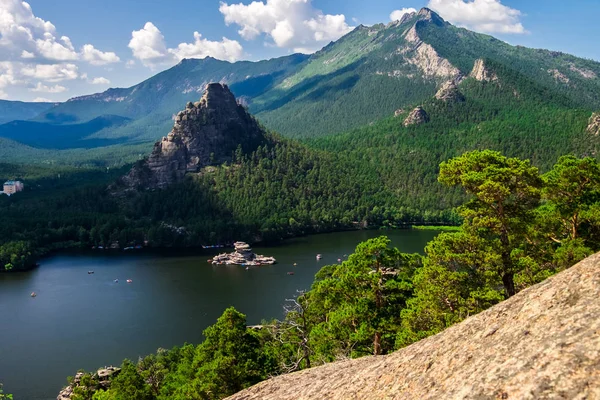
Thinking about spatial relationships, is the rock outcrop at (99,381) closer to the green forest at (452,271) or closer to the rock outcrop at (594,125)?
the green forest at (452,271)

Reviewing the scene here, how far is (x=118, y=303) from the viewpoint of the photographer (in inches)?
3191

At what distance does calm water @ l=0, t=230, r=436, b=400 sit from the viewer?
5853 centimetres

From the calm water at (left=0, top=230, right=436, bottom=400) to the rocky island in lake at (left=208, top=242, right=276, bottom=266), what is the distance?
3.11 meters

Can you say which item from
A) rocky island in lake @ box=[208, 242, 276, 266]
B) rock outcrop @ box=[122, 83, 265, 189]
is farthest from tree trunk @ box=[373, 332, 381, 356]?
rock outcrop @ box=[122, 83, 265, 189]

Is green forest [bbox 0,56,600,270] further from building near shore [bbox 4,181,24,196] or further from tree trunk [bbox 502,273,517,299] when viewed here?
tree trunk [bbox 502,273,517,299]

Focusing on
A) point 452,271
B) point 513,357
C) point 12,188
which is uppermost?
point 513,357

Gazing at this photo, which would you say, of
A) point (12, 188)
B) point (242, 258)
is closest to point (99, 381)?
point (242, 258)

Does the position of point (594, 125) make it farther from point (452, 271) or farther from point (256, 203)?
point (452, 271)

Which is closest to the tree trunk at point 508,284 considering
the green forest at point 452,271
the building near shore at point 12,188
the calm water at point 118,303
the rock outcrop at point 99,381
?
the green forest at point 452,271

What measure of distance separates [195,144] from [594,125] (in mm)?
157294

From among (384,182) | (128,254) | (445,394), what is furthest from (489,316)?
(384,182)

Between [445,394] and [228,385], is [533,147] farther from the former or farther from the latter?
[445,394]

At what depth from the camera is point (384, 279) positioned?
90.4 feet

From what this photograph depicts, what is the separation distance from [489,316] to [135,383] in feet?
102
